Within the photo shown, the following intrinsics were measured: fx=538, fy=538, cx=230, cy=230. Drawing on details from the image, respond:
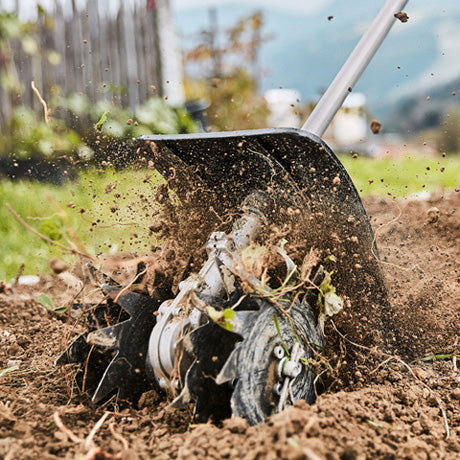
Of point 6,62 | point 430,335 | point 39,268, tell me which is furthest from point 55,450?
point 6,62

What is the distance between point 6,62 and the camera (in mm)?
7195

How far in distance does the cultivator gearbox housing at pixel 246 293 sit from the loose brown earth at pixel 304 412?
0.10 metres

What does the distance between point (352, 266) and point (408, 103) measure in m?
14.9

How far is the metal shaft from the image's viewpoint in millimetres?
2096

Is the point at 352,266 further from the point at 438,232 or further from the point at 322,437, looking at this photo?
the point at 438,232

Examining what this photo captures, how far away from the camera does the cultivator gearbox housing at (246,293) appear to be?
59.1 inches

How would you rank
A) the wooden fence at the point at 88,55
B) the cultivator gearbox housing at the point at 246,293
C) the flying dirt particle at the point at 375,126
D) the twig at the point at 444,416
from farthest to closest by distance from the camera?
the wooden fence at the point at 88,55 < the flying dirt particle at the point at 375,126 < the twig at the point at 444,416 < the cultivator gearbox housing at the point at 246,293

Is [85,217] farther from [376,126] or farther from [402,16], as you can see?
[402,16]

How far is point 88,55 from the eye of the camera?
7629 mm

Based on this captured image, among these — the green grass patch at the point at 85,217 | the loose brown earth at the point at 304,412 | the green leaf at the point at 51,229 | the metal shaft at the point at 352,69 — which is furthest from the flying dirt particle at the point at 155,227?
the metal shaft at the point at 352,69

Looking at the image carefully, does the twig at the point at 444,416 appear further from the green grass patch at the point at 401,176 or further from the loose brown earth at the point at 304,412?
the green grass patch at the point at 401,176

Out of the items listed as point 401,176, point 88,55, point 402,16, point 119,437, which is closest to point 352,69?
point 402,16

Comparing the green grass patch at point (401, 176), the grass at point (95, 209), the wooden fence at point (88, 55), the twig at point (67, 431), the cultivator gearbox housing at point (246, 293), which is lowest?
the twig at point (67, 431)

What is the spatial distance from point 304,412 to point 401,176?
558 centimetres
